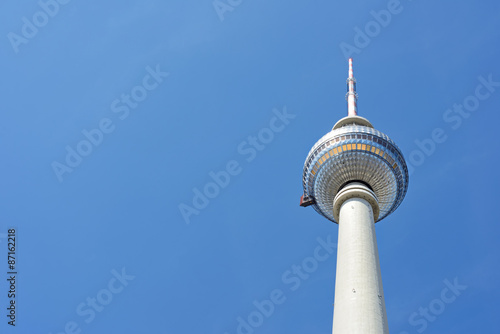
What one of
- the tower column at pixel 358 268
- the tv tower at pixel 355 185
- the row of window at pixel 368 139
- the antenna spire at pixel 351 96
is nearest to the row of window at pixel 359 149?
the tv tower at pixel 355 185

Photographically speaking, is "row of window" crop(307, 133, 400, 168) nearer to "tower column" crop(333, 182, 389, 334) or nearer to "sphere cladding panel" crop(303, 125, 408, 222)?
"sphere cladding panel" crop(303, 125, 408, 222)

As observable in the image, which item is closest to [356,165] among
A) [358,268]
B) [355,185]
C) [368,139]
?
[368,139]

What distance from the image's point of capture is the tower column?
5300 cm

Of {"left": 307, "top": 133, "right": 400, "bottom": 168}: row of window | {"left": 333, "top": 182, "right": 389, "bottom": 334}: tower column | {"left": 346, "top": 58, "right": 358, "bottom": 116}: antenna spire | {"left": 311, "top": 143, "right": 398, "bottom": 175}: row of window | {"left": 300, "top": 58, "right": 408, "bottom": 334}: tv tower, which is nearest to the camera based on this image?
{"left": 333, "top": 182, "right": 389, "bottom": 334}: tower column

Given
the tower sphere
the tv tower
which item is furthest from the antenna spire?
the tower sphere

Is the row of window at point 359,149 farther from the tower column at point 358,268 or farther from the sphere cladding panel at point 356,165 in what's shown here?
the tower column at point 358,268

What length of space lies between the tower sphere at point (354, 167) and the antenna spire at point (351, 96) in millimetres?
7827

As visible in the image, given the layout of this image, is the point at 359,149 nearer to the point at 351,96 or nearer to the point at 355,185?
the point at 355,185

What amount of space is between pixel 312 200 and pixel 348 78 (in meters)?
24.2

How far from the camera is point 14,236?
181 ft

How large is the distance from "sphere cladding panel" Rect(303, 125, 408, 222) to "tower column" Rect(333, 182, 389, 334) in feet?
9.85

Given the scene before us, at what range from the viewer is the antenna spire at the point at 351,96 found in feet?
271

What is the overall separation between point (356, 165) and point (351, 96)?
59.3 ft

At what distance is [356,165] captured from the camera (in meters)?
70.9
